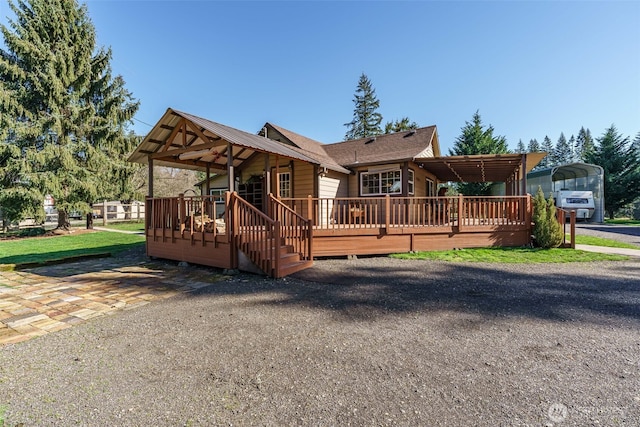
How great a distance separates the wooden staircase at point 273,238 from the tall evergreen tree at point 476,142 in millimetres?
22675

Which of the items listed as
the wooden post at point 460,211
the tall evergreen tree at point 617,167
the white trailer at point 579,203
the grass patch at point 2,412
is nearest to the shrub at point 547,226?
the wooden post at point 460,211

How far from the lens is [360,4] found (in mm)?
10969

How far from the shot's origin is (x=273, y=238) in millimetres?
6500

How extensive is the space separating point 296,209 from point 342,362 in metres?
6.60

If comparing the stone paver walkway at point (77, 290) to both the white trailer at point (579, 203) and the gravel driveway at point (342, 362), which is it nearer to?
the gravel driveway at point (342, 362)

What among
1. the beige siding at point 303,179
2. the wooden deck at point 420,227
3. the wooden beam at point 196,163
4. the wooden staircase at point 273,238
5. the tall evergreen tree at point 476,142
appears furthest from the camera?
the tall evergreen tree at point 476,142

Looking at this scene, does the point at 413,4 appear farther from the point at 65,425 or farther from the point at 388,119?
the point at 388,119

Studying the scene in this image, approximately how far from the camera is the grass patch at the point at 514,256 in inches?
293

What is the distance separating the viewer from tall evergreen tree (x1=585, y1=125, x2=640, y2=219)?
24234mm

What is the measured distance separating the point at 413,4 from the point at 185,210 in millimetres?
10437

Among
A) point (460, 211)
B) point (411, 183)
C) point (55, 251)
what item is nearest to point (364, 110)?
point (411, 183)

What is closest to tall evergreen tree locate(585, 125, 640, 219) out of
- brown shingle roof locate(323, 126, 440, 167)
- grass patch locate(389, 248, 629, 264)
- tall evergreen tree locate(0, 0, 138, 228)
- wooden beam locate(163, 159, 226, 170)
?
brown shingle roof locate(323, 126, 440, 167)

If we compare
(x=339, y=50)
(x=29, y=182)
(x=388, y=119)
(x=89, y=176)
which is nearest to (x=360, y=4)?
(x=339, y=50)

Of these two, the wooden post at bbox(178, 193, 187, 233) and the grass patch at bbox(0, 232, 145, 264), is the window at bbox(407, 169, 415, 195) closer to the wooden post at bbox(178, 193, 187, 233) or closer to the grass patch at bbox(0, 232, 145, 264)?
the wooden post at bbox(178, 193, 187, 233)
